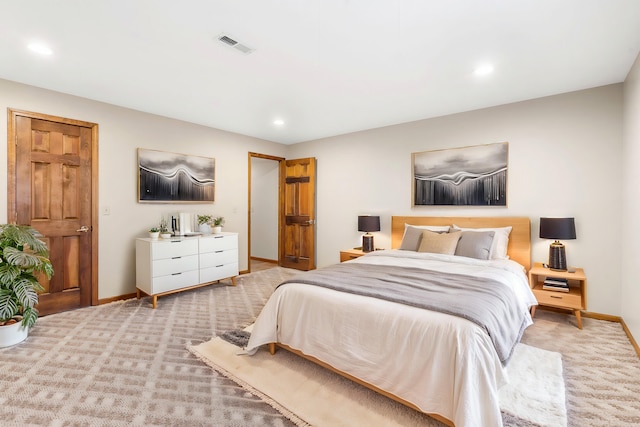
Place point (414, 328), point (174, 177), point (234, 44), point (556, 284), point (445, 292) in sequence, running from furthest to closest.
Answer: point (174, 177)
point (556, 284)
point (234, 44)
point (445, 292)
point (414, 328)

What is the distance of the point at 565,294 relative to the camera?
3.01 meters

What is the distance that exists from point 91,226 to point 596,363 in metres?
5.13

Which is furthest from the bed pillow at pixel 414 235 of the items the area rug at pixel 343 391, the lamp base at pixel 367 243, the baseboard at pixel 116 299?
the baseboard at pixel 116 299

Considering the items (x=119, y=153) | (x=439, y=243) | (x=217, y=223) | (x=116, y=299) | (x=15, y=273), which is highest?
(x=119, y=153)

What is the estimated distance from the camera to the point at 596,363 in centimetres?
232

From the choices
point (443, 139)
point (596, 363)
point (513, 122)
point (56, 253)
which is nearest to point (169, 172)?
point (56, 253)

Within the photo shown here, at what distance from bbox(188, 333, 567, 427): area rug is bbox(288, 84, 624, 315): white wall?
144 centimetres

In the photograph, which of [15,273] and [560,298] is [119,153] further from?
[560,298]

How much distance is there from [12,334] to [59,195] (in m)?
1.50

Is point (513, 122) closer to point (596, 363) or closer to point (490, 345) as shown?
point (596, 363)

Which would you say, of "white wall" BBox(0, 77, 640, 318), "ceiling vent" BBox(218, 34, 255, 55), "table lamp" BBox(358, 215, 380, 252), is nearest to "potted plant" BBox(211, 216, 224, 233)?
"white wall" BBox(0, 77, 640, 318)

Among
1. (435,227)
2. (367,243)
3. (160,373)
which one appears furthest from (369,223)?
(160,373)

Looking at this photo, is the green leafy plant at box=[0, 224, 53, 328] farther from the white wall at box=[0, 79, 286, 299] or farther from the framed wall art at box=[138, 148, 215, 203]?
the framed wall art at box=[138, 148, 215, 203]

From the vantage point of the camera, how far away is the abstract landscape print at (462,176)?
3709 millimetres
